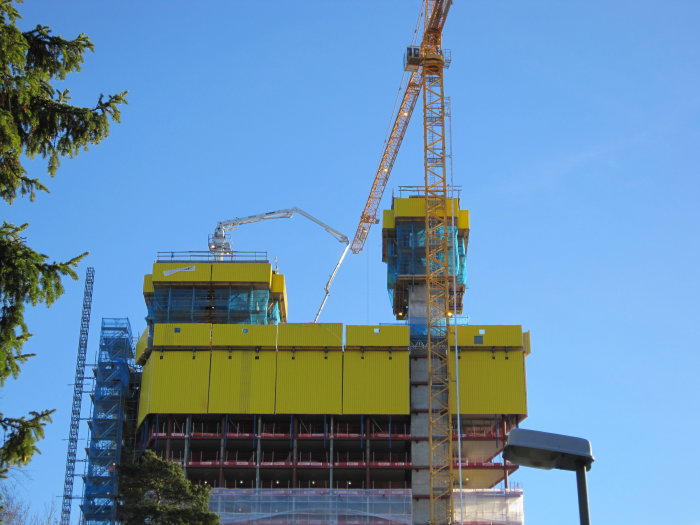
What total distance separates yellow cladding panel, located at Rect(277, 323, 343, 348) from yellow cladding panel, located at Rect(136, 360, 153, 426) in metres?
15.5

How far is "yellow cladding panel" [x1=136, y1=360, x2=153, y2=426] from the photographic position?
130125 millimetres

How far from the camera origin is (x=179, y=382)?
5123 inches

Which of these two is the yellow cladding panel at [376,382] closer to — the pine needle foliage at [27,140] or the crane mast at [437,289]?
the crane mast at [437,289]

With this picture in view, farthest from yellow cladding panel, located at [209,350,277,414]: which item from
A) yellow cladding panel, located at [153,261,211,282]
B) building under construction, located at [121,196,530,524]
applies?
yellow cladding panel, located at [153,261,211,282]

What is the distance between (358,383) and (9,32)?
4308 inches

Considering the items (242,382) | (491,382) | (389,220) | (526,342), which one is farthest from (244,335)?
(526,342)

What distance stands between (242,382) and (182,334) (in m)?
9.08

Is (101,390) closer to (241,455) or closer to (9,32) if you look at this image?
(241,455)

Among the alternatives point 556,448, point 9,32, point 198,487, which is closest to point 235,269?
point 198,487

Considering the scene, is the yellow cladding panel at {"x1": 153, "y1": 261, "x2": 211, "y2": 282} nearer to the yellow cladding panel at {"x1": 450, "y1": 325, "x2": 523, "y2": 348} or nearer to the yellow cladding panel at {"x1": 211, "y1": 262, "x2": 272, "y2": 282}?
the yellow cladding panel at {"x1": 211, "y1": 262, "x2": 272, "y2": 282}

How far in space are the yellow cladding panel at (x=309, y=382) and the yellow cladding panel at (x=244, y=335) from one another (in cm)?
236

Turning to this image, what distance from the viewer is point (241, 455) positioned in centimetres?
13525

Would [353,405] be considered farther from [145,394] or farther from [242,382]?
[145,394]

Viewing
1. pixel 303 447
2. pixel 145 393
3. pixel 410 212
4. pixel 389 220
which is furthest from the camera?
pixel 389 220
